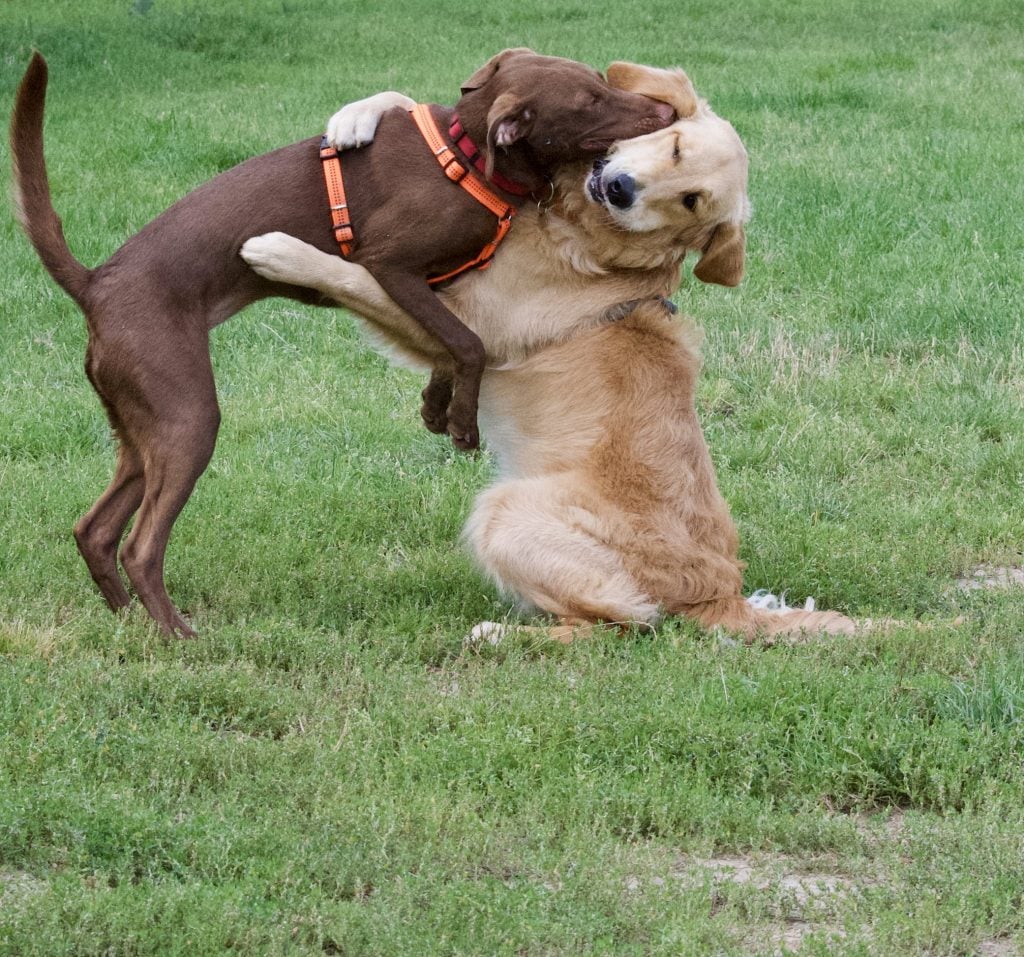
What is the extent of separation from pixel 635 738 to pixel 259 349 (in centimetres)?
454

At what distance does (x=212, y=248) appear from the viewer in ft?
15.3

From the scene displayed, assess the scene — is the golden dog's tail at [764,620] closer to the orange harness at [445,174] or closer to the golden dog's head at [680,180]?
the golden dog's head at [680,180]

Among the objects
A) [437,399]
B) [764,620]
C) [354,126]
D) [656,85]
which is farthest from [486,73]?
[764,620]

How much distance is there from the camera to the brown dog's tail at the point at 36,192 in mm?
4555

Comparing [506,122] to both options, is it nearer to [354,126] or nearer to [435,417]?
[354,126]

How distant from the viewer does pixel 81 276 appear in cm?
467

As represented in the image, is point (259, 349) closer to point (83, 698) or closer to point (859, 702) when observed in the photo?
point (83, 698)

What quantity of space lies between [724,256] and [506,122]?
3.26 ft

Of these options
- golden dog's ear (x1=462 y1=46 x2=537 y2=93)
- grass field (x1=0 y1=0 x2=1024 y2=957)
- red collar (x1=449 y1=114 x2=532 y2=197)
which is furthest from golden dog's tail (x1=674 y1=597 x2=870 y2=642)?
golden dog's ear (x1=462 y1=46 x2=537 y2=93)

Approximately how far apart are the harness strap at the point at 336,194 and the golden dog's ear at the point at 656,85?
1.04m

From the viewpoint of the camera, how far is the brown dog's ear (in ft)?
15.1

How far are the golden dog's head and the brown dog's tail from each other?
176cm

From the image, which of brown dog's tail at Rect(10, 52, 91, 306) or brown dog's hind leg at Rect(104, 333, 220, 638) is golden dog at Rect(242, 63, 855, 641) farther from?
brown dog's tail at Rect(10, 52, 91, 306)

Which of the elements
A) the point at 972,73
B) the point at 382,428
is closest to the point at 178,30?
the point at 972,73
